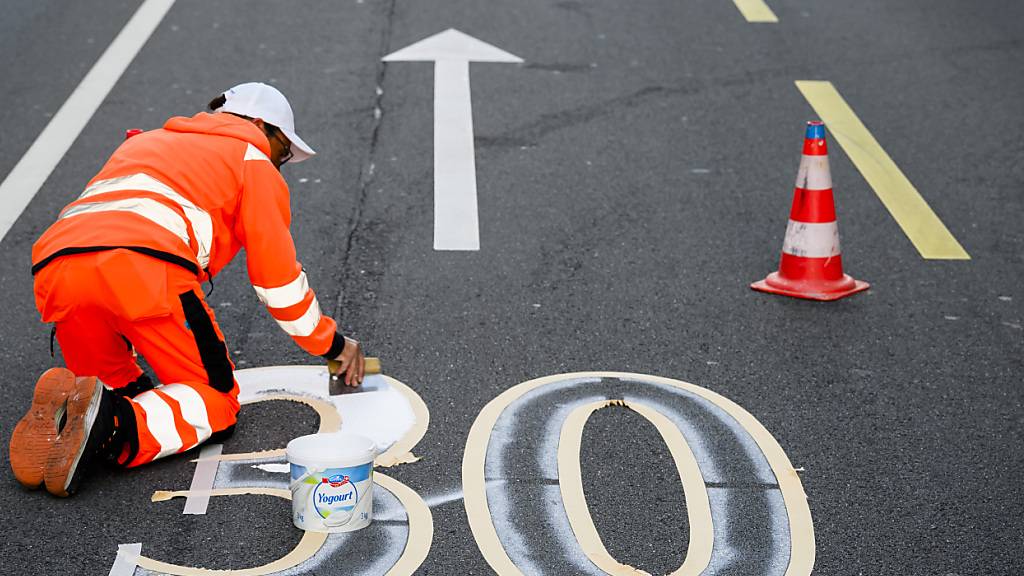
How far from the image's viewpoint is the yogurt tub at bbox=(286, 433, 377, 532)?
4.21 metres

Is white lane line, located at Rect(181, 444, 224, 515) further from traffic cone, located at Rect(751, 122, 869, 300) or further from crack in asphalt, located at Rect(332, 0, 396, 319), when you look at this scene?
traffic cone, located at Rect(751, 122, 869, 300)

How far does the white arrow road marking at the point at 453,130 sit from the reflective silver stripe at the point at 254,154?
2.08 metres

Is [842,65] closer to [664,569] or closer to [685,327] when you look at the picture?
[685,327]

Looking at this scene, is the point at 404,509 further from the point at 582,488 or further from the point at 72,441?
the point at 72,441

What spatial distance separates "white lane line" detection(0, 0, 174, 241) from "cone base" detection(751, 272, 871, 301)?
4185mm

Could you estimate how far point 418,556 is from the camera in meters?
4.23

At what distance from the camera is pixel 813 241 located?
650 centimetres

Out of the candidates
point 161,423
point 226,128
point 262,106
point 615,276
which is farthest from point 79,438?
point 615,276

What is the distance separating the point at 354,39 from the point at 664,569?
7043 mm

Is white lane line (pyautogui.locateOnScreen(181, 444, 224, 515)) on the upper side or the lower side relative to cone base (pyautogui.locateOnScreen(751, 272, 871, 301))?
lower

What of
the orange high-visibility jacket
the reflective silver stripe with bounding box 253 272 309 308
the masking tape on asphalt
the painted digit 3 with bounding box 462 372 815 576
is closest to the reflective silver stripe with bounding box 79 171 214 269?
the orange high-visibility jacket

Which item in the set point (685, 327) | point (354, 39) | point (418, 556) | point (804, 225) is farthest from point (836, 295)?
point (354, 39)

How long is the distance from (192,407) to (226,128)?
1116mm

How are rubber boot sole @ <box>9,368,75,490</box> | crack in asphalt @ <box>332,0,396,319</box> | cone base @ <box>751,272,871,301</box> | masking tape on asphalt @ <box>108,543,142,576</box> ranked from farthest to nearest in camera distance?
crack in asphalt @ <box>332,0,396,319</box> → cone base @ <box>751,272,871,301</box> → rubber boot sole @ <box>9,368,75,490</box> → masking tape on asphalt @ <box>108,543,142,576</box>
